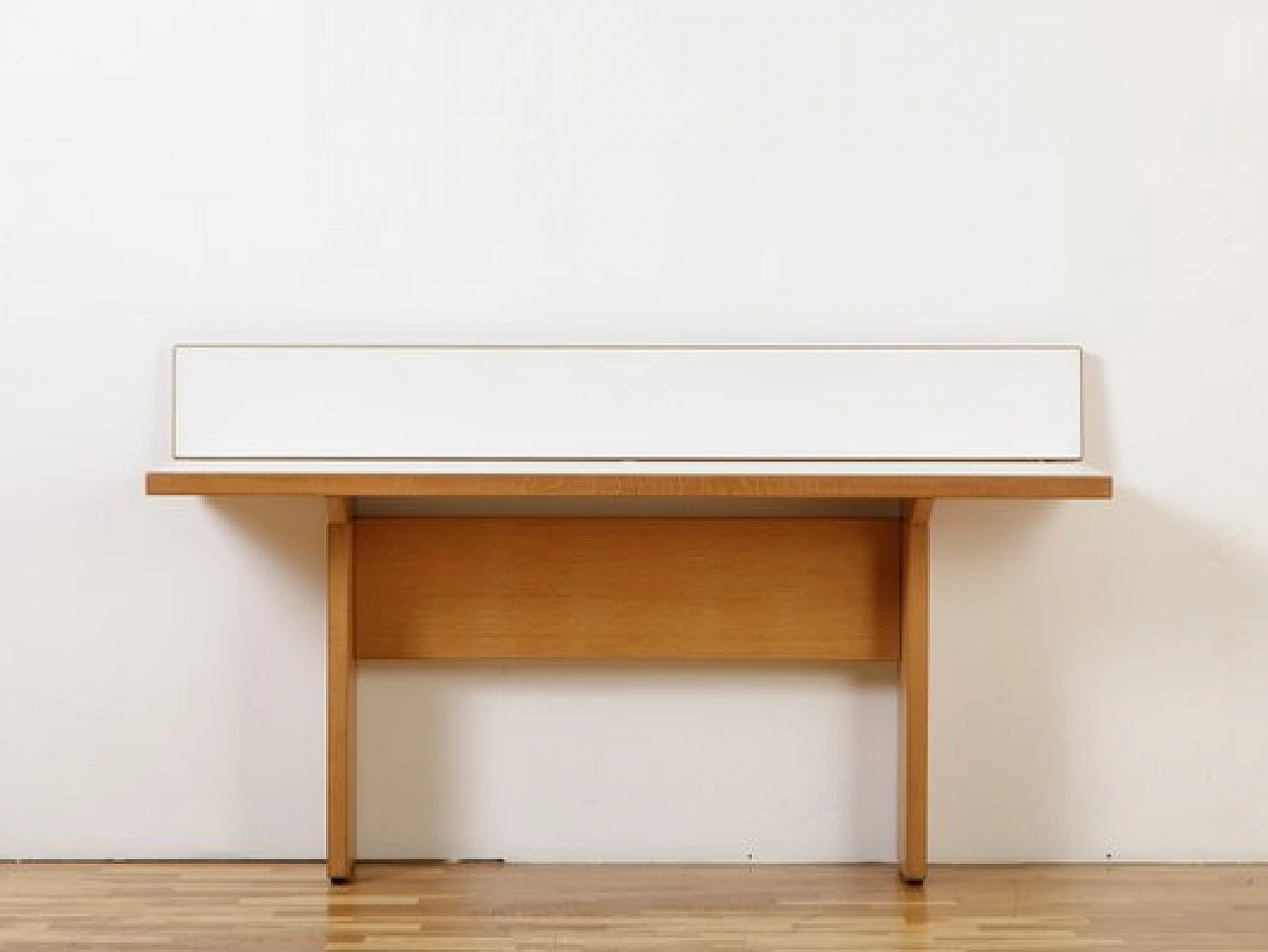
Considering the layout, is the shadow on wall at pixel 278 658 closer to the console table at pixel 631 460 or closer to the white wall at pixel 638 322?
the white wall at pixel 638 322

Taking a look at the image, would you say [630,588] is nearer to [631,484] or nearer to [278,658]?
[631,484]

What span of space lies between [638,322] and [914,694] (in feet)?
2.77

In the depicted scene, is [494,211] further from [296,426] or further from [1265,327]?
[1265,327]

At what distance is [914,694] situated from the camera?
2.95 m

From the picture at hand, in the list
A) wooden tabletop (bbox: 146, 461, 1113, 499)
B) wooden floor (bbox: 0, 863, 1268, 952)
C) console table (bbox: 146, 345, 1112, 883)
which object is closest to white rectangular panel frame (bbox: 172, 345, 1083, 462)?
console table (bbox: 146, 345, 1112, 883)

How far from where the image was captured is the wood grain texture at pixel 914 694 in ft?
9.57

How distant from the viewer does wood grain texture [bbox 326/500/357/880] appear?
292 cm

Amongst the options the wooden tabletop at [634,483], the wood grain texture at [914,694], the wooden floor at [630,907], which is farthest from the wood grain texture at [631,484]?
the wooden floor at [630,907]

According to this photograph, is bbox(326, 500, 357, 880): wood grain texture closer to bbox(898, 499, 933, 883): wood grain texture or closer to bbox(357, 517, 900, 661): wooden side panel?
bbox(357, 517, 900, 661): wooden side panel

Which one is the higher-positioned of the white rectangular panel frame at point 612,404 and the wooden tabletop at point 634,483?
the white rectangular panel frame at point 612,404

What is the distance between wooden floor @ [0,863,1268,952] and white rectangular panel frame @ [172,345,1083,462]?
77cm

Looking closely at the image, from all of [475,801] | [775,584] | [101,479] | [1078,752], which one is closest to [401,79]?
[101,479]

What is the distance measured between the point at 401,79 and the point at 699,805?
1.46m

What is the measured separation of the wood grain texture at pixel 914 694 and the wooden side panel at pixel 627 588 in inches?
2.8
